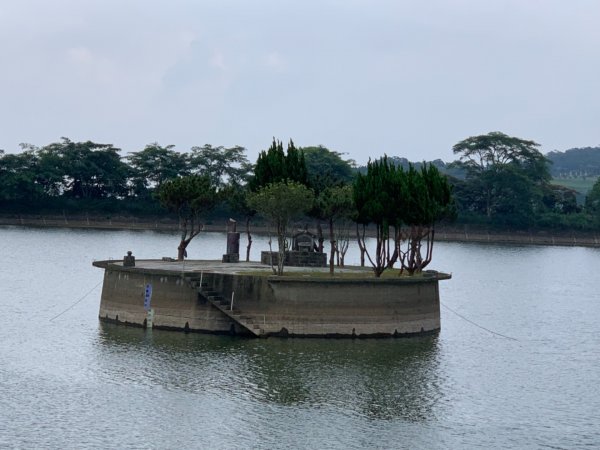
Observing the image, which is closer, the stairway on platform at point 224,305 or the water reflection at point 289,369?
the water reflection at point 289,369

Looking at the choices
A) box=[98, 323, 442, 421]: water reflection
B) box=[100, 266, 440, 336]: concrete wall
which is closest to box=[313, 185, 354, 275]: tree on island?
box=[100, 266, 440, 336]: concrete wall

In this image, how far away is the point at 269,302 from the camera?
73125 millimetres

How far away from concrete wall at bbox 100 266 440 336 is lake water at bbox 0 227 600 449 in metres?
1.23

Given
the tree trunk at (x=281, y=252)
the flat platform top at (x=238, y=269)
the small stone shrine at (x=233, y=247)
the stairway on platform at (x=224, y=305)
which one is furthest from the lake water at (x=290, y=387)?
the small stone shrine at (x=233, y=247)

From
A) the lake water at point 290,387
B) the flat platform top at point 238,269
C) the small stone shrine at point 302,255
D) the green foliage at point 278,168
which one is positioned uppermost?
the green foliage at point 278,168

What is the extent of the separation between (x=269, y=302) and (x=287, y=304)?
1176 millimetres

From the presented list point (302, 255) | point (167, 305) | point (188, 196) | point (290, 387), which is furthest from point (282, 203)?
point (290, 387)

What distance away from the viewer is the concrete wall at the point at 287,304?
2869 inches

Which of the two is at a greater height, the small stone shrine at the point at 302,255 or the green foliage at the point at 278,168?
the green foliage at the point at 278,168

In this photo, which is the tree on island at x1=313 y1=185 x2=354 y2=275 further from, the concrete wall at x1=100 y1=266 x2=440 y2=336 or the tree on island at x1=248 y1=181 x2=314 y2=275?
the concrete wall at x1=100 y1=266 x2=440 y2=336

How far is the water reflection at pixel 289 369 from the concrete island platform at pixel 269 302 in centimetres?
96

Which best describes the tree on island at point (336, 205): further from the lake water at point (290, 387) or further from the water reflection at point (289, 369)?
the water reflection at point (289, 369)

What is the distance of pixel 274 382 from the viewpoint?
62.8 meters

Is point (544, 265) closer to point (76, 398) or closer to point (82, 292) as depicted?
point (82, 292)
